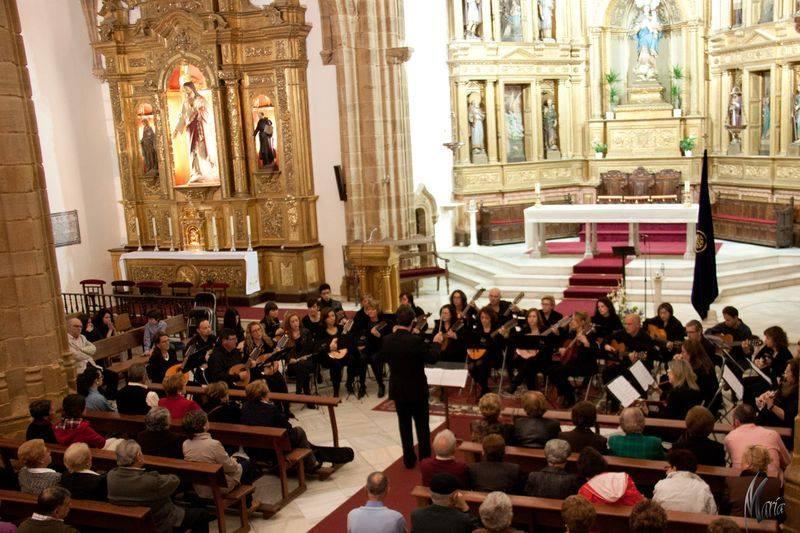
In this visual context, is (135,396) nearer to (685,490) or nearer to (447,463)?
(447,463)

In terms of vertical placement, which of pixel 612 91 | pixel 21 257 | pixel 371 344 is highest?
pixel 612 91

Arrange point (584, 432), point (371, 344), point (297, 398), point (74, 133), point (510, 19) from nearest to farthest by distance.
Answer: point (584, 432) → point (297, 398) → point (371, 344) → point (74, 133) → point (510, 19)

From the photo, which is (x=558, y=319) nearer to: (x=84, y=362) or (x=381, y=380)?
(x=381, y=380)

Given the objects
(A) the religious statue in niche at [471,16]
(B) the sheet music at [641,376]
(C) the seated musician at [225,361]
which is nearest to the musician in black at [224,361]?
(C) the seated musician at [225,361]

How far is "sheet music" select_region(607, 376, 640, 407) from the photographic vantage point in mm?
7391

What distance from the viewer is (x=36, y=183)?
8.16m

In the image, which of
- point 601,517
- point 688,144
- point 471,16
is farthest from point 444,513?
point 688,144

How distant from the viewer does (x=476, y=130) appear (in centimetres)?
2012

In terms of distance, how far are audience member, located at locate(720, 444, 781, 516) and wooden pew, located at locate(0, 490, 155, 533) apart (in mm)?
4031

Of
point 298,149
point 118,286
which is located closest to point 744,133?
point 298,149

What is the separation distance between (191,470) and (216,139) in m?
11.6

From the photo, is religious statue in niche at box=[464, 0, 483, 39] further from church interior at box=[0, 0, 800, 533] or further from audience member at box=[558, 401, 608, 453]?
audience member at box=[558, 401, 608, 453]

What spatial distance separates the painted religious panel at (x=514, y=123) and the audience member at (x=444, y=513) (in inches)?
632

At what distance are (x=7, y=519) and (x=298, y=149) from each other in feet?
36.0
